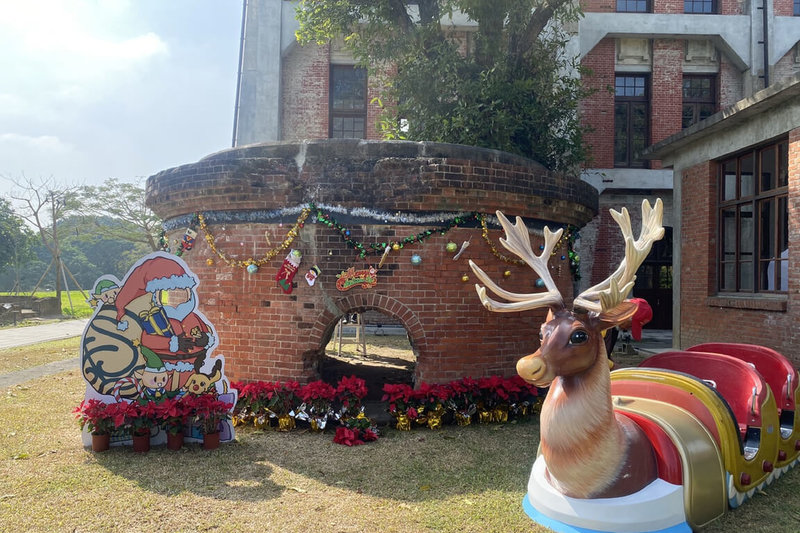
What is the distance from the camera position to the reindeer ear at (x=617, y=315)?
332cm

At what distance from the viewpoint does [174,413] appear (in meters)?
4.93

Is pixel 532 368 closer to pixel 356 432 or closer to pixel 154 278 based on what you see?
pixel 356 432

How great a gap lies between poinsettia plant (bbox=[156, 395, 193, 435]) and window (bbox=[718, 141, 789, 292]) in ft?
29.1

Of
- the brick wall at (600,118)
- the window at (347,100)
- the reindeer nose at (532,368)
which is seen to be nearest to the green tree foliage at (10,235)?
the window at (347,100)

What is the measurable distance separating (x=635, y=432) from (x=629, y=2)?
18649 mm

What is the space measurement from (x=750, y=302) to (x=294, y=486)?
8144 mm

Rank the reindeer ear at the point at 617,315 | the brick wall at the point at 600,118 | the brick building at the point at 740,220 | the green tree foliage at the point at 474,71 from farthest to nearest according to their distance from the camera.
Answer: the brick wall at the point at 600,118
the green tree foliage at the point at 474,71
the brick building at the point at 740,220
the reindeer ear at the point at 617,315

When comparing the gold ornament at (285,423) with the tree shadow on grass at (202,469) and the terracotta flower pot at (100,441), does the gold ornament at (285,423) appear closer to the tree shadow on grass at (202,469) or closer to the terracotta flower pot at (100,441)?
the tree shadow on grass at (202,469)

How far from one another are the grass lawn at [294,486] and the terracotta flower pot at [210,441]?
3.1 inches

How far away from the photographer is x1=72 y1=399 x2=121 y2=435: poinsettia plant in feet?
16.1

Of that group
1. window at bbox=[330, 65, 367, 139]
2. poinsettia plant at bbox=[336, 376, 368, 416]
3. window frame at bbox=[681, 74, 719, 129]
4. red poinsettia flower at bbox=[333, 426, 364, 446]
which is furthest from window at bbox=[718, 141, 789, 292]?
window at bbox=[330, 65, 367, 139]

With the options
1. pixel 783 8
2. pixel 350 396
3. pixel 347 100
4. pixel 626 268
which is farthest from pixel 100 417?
pixel 783 8

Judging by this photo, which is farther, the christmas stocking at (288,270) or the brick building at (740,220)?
the brick building at (740,220)

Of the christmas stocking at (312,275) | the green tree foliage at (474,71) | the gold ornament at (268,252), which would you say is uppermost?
the green tree foliage at (474,71)
